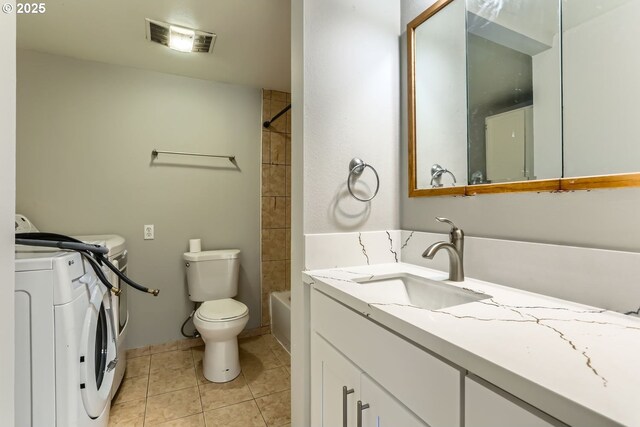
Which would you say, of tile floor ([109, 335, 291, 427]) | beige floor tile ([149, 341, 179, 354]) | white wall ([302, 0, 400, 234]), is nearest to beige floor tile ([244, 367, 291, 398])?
tile floor ([109, 335, 291, 427])

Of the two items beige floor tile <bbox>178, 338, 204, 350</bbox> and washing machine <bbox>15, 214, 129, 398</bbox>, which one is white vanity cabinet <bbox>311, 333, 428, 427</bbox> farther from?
beige floor tile <bbox>178, 338, 204, 350</bbox>

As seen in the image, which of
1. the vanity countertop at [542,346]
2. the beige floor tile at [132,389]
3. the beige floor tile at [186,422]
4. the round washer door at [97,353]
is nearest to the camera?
the vanity countertop at [542,346]

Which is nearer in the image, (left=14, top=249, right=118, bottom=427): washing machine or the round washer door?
(left=14, top=249, right=118, bottom=427): washing machine

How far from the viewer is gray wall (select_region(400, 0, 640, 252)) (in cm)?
76

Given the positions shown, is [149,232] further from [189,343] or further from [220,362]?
[220,362]

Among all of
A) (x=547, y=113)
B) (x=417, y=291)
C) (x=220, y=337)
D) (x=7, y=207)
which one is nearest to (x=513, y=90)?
(x=547, y=113)

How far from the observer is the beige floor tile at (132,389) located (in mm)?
1726

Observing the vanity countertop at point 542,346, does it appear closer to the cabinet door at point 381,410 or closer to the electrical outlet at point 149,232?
the cabinet door at point 381,410

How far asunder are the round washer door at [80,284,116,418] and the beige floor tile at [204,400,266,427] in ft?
1.71

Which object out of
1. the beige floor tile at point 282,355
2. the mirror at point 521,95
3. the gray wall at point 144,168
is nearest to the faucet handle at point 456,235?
the mirror at point 521,95

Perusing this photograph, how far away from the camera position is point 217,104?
7.89ft

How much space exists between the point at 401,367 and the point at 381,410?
149 mm

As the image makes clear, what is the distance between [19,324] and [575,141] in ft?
6.19

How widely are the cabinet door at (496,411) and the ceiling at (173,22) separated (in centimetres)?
180
